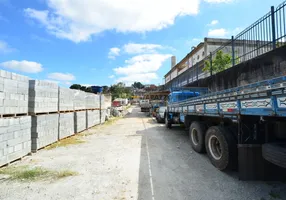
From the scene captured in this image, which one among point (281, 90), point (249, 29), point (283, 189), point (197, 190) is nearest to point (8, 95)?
point (197, 190)

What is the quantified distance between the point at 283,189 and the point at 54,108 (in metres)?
7.97

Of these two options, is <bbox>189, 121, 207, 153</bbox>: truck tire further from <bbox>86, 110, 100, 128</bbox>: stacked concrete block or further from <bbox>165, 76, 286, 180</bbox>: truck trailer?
<bbox>86, 110, 100, 128</bbox>: stacked concrete block

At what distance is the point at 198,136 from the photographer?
5852 mm

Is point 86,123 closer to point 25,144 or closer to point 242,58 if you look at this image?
point 25,144

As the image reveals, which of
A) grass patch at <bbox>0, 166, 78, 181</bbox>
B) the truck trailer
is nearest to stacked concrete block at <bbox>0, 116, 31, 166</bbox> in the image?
grass patch at <bbox>0, 166, 78, 181</bbox>

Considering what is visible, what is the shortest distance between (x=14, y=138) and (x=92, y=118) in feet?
26.1

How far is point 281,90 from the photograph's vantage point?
8.32 ft

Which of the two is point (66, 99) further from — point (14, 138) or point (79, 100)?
point (14, 138)

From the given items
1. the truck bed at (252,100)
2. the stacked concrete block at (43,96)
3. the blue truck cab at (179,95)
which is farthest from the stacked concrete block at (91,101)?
the truck bed at (252,100)

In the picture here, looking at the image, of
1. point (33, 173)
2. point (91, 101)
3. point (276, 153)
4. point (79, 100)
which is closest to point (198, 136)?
point (276, 153)

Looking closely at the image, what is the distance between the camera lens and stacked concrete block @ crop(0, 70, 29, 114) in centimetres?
498

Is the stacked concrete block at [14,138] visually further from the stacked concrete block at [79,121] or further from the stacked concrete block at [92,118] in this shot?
the stacked concrete block at [92,118]

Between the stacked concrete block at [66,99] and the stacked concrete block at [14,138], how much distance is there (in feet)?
7.92

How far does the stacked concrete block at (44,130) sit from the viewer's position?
6320mm
